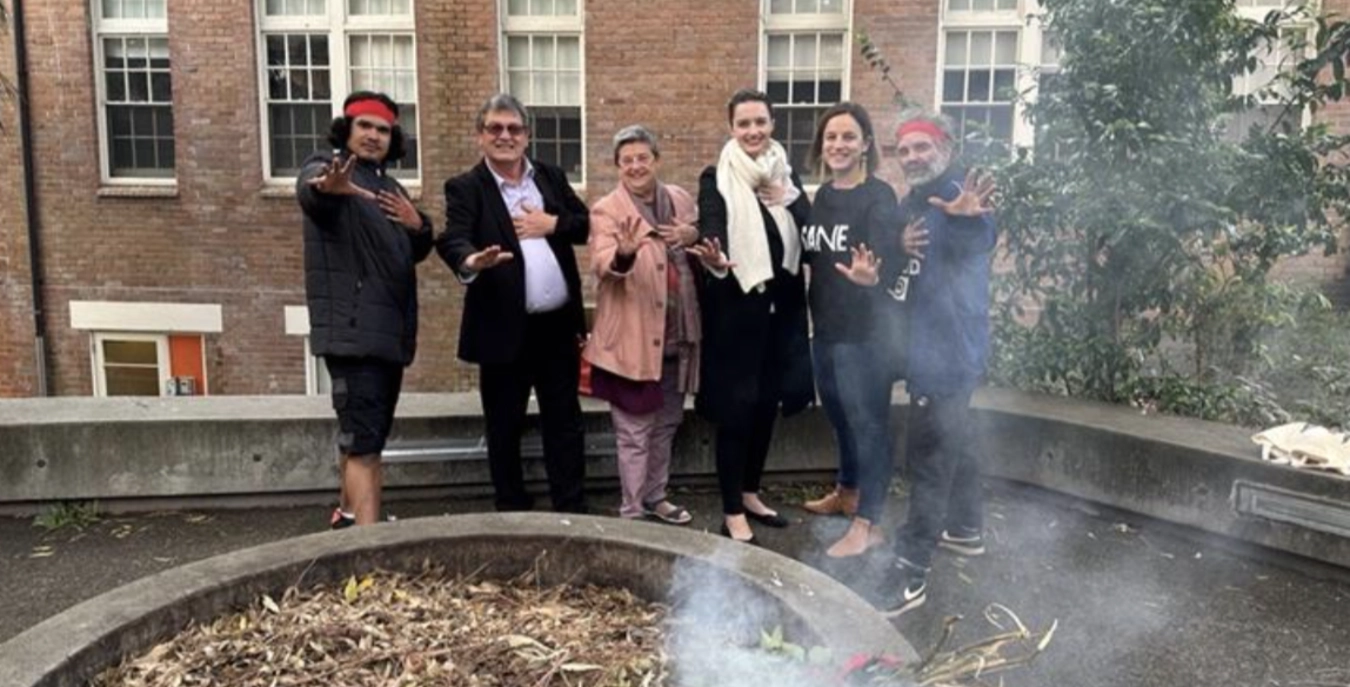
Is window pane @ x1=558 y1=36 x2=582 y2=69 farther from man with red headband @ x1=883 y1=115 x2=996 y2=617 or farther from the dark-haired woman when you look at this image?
man with red headband @ x1=883 y1=115 x2=996 y2=617

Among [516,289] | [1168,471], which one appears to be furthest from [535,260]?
[1168,471]

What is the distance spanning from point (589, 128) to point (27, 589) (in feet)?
22.9

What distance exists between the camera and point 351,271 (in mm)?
3928

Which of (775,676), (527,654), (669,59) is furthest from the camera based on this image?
(669,59)

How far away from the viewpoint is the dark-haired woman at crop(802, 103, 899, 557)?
3.95m

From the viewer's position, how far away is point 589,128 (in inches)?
393

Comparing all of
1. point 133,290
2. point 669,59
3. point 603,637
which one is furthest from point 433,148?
point 603,637

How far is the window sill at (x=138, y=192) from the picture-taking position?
10320 mm

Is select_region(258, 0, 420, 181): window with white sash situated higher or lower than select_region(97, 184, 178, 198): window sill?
higher

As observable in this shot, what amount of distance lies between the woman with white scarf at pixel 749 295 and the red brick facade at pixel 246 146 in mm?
5735

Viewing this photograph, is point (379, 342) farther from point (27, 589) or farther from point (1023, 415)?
point (1023, 415)

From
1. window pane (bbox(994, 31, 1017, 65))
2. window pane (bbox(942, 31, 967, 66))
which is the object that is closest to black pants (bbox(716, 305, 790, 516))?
window pane (bbox(942, 31, 967, 66))

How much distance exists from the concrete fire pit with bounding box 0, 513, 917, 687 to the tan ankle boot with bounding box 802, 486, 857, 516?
208cm

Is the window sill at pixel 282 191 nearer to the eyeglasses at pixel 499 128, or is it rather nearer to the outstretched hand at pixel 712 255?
the eyeglasses at pixel 499 128
